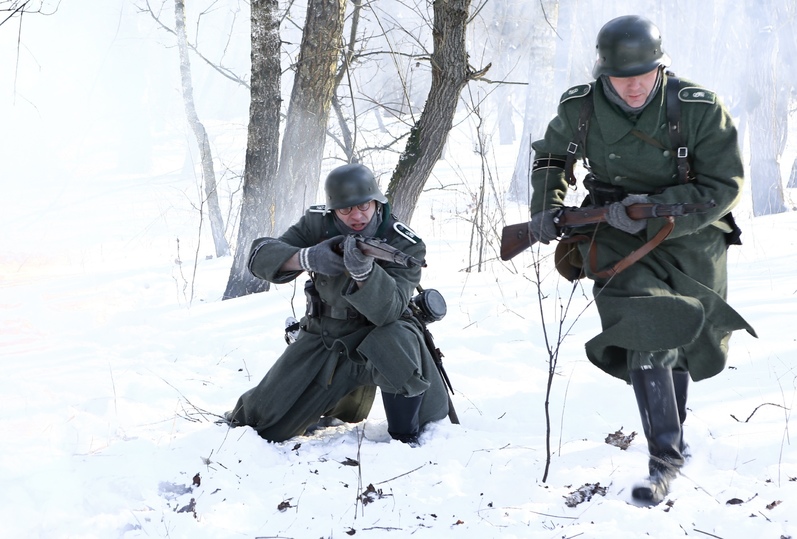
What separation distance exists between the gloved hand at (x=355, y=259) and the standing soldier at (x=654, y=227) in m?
0.73

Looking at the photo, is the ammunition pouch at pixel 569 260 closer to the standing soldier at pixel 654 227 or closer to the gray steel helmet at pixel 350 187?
the standing soldier at pixel 654 227

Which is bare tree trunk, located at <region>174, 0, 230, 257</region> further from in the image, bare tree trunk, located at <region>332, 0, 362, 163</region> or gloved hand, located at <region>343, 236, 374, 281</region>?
gloved hand, located at <region>343, 236, 374, 281</region>

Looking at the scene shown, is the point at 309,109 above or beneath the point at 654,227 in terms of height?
above

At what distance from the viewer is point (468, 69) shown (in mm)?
5945

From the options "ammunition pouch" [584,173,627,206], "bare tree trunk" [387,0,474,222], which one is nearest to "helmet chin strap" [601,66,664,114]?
"ammunition pouch" [584,173,627,206]

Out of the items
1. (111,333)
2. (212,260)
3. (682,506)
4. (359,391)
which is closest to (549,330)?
(359,391)

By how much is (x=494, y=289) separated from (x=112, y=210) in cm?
1574

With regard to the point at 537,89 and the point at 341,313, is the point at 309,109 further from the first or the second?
the point at 537,89

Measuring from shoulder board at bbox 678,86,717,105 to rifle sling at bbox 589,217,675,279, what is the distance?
1.59 feet

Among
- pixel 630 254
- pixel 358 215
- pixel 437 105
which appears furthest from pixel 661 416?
pixel 437 105

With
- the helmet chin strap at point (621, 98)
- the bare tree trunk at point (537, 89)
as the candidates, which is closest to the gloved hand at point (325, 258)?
the helmet chin strap at point (621, 98)

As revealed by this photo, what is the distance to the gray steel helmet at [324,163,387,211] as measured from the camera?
363cm

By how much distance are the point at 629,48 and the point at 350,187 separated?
4.44 feet

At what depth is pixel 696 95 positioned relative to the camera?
306cm
